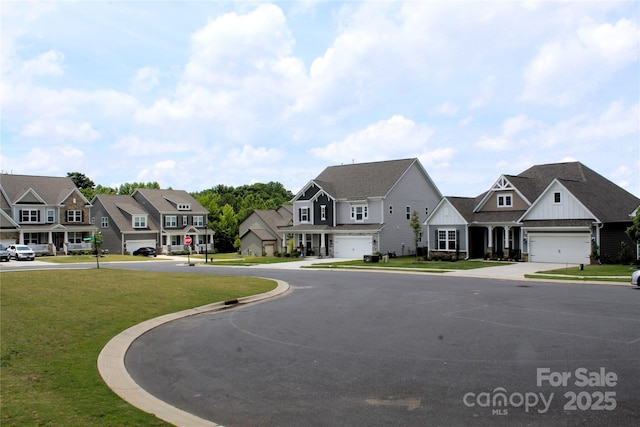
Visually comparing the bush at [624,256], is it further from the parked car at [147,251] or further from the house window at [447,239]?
the parked car at [147,251]

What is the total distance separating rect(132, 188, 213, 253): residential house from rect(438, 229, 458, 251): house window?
125 feet

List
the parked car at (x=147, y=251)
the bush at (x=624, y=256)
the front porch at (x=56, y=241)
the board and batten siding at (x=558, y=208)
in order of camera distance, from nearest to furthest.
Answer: the bush at (x=624, y=256), the board and batten siding at (x=558, y=208), the front porch at (x=56, y=241), the parked car at (x=147, y=251)

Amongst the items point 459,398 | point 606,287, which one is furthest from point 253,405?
point 606,287

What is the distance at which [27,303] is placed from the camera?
18.8 meters

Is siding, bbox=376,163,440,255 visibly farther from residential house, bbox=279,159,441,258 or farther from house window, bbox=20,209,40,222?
house window, bbox=20,209,40,222

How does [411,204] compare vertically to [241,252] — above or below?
above

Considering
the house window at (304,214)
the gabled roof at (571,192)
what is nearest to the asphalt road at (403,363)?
the gabled roof at (571,192)

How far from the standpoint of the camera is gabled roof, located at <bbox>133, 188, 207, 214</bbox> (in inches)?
3184

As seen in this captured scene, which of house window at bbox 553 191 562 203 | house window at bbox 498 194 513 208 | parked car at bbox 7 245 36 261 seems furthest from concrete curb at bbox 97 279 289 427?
parked car at bbox 7 245 36 261

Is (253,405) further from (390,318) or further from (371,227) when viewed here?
(371,227)

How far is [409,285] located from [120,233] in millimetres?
55647

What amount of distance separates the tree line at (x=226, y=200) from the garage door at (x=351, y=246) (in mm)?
22270

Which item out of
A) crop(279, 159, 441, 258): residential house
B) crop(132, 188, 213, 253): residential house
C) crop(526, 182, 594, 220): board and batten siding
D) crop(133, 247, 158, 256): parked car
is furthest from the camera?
crop(132, 188, 213, 253): residential house

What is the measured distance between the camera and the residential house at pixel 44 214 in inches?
2650
